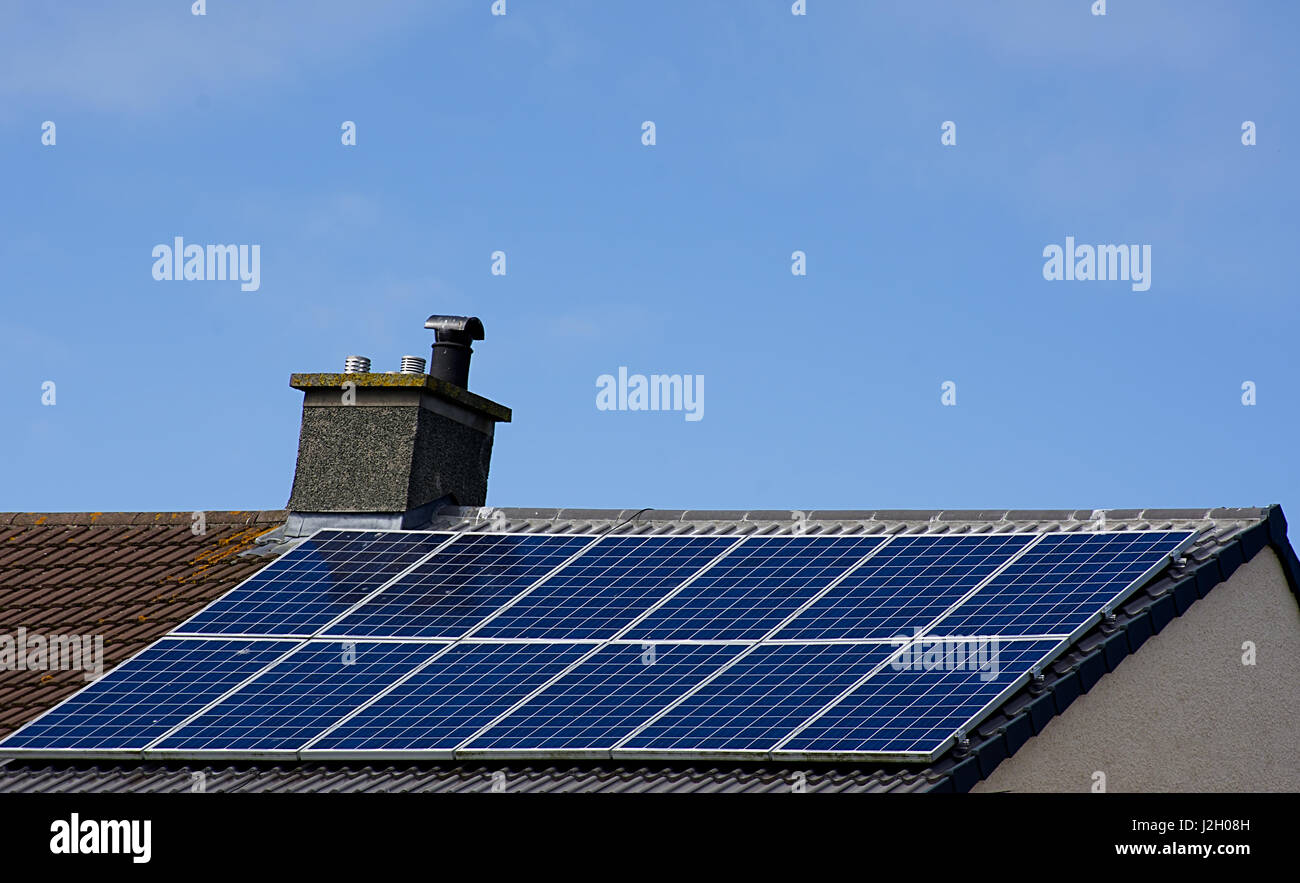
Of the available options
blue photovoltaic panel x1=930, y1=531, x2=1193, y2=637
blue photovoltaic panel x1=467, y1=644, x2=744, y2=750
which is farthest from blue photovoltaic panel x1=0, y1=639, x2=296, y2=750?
blue photovoltaic panel x1=930, y1=531, x2=1193, y2=637

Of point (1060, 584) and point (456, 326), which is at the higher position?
point (456, 326)

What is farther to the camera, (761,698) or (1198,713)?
(1198,713)

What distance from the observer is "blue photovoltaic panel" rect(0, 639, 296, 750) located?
1741cm

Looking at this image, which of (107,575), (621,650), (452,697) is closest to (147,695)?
(452,697)

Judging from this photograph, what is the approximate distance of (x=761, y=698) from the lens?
1658 centimetres

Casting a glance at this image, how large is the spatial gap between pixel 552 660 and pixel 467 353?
713 centimetres

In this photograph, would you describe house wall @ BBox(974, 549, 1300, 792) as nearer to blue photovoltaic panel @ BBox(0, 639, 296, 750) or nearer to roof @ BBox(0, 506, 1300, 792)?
roof @ BBox(0, 506, 1300, 792)

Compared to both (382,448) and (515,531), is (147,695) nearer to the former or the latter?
(515,531)

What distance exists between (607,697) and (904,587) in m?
3.20

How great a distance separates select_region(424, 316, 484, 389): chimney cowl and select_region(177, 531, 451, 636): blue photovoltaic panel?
2999 millimetres

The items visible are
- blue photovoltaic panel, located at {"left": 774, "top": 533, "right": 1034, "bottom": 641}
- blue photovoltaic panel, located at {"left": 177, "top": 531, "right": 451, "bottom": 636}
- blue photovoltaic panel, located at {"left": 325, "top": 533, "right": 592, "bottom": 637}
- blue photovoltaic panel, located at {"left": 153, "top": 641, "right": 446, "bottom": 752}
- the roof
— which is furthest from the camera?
blue photovoltaic panel, located at {"left": 177, "top": 531, "right": 451, "bottom": 636}

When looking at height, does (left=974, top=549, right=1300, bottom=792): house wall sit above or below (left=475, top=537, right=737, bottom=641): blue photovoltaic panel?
below

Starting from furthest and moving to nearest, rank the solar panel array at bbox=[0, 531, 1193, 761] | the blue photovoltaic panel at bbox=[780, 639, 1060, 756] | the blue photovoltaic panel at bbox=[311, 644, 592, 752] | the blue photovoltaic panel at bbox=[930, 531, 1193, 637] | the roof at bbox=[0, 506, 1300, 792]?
the blue photovoltaic panel at bbox=[930, 531, 1193, 637] < the blue photovoltaic panel at bbox=[311, 644, 592, 752] < the solar panel array at bbox=[0, 531, 1193, 761] < the roof at bbox=[0, 506, 1300, 792] < the blue photovoltaic panel at bbox=[780, 639, 1060, 756]

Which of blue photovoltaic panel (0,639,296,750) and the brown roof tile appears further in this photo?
→ the brown roof tile
